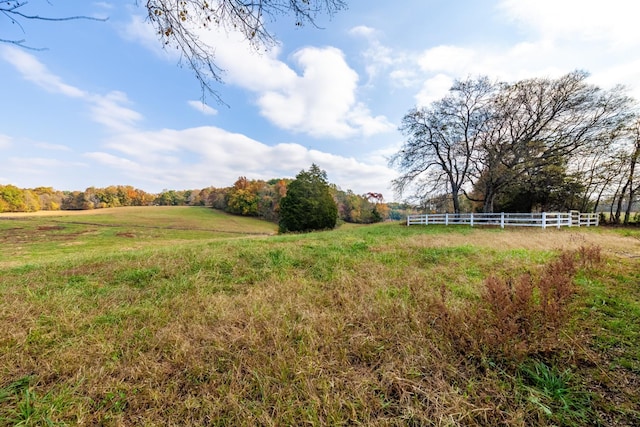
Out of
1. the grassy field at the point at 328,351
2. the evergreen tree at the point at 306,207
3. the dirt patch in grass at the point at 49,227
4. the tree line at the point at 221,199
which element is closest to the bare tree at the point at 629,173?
the grassy field at the point at 328,351

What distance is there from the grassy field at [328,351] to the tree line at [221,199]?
34.5 metres

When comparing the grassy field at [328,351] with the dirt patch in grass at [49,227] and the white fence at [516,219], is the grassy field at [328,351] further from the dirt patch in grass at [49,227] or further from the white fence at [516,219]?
the dirt patch in grass at [49,227]

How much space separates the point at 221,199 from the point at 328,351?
57260 millimetres

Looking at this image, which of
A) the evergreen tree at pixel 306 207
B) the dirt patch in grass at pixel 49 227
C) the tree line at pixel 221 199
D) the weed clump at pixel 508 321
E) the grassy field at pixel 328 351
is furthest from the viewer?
the tree line at pixel 221 199

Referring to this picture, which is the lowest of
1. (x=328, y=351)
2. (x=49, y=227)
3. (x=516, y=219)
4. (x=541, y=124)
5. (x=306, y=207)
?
(x=49, y=227)

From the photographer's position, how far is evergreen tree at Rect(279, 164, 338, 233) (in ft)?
73.5

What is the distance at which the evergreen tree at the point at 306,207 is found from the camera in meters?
22.4

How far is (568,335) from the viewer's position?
240 centimetres

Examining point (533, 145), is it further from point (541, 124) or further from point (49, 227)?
point (49, 227)

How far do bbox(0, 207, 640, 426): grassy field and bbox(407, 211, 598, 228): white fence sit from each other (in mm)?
11526

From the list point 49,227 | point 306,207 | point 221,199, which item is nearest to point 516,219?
point 306,207

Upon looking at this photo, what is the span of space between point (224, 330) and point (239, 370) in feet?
2.41

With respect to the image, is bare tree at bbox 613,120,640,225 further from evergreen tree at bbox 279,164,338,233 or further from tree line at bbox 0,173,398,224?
tree line at bbox 0,173,398,224

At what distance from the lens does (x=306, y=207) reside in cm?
2247
